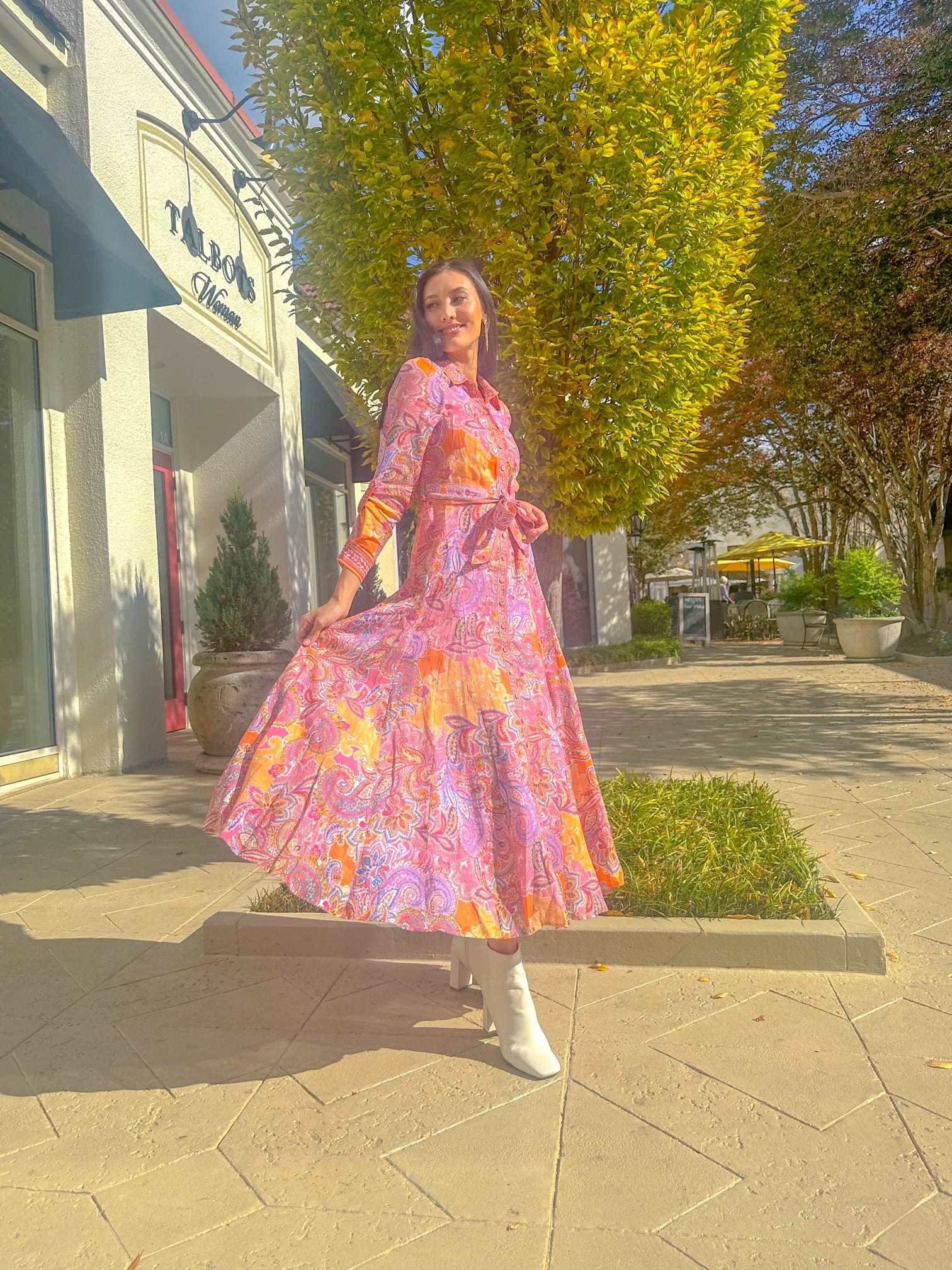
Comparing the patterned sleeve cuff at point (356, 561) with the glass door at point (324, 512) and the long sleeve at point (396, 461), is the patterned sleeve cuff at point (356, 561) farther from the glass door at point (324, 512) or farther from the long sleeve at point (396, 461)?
the glass door at point (324, 512)

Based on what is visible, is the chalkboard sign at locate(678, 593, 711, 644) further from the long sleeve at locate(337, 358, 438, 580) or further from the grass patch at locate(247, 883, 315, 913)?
the long sleeve at locate(337, 358, 438, 580)

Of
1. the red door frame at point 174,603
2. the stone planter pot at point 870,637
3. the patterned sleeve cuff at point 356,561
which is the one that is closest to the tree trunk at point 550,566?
the patterned sleeve cuff at point 356,561

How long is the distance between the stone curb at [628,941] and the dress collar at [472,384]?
161 cm

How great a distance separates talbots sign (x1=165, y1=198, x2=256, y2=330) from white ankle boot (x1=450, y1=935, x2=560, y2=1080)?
24.4 ft

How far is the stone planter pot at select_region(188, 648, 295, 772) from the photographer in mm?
6633

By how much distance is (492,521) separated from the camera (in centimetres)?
245

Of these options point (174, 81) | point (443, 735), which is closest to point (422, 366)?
point (443, 735)

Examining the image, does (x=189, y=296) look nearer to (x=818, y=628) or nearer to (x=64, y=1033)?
(x=64, y=1033)

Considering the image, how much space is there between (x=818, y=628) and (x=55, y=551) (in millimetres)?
16839

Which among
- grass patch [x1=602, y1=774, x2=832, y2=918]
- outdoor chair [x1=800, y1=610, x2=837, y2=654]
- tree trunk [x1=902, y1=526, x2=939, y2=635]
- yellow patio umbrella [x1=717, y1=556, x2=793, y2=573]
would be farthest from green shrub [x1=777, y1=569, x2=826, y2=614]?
grass patch [x1=602, y1=774, x2=832, y2=918]

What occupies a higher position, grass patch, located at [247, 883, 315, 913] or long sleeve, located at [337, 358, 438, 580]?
long sleeve, located at [337, 358, 438, 580]

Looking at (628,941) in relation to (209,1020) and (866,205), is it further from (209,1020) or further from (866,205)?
(866,205)

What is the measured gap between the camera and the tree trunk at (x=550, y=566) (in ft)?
14.0

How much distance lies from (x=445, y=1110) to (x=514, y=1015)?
0.28 metres
